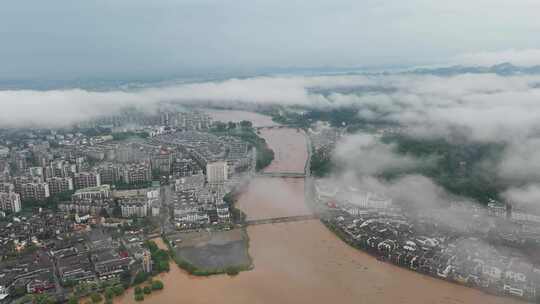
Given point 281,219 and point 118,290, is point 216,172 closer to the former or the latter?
point 281,219

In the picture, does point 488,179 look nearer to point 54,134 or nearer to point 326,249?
point 326,249

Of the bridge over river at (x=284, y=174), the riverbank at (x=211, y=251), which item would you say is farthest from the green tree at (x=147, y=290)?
the bridge over river at (x=284, y=174)

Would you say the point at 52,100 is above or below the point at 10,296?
above

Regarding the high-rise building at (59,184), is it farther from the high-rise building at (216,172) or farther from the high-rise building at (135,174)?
the high-rise building at (216,172)

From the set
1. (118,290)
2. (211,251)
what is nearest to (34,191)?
(211,251)

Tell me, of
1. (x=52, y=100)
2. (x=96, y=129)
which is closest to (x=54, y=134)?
(x=96, y=129)

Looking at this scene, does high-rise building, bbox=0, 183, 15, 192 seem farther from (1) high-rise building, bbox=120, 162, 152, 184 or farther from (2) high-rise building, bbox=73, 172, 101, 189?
(1) high-rise building, bbox=120, 162, 152, 184

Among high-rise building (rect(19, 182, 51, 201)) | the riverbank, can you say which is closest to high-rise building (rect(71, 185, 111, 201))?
high-rise building (rect(19, 182, 51, 201))
